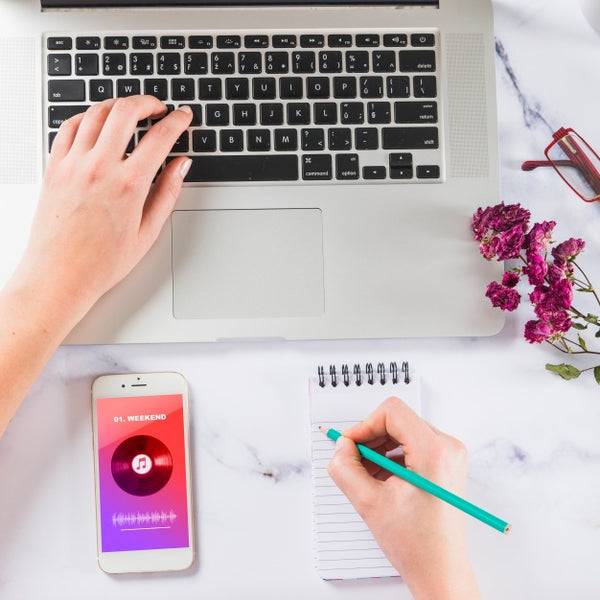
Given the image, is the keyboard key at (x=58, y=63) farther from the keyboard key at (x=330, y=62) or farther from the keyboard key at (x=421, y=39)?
the keyboard key at (x=421, y=39)

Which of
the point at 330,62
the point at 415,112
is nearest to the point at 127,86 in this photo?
the point at 330,62

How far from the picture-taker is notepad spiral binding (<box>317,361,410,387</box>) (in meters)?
0.81

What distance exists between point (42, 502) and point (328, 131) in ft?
1.89

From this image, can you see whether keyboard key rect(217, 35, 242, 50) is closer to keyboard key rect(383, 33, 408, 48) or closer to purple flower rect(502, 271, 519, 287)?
keyboard key rect(383, 33, 408, 48)

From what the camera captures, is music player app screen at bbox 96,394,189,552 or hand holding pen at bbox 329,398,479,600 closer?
hand holding pen at bbox 329,398,479,600

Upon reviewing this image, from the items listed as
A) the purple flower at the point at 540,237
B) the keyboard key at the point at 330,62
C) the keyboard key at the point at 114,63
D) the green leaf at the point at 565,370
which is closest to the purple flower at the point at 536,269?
the purple flower at the point at 540,237

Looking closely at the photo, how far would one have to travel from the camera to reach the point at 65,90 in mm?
765

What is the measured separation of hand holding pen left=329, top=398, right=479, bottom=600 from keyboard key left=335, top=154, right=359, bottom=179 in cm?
27

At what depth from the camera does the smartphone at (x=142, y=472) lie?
795 millimetres

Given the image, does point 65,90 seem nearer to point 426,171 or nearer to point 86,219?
point 86,219

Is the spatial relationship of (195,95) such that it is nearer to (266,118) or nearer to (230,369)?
(266,118)

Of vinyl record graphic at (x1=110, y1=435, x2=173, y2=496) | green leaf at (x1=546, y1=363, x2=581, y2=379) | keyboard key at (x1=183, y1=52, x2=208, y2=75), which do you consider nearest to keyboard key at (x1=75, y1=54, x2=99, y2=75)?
keyboard key at (x1=183, y1=52, x2=208, y2=75)

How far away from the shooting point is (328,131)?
30.4 inches

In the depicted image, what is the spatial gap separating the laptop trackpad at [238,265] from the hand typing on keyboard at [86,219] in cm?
5
